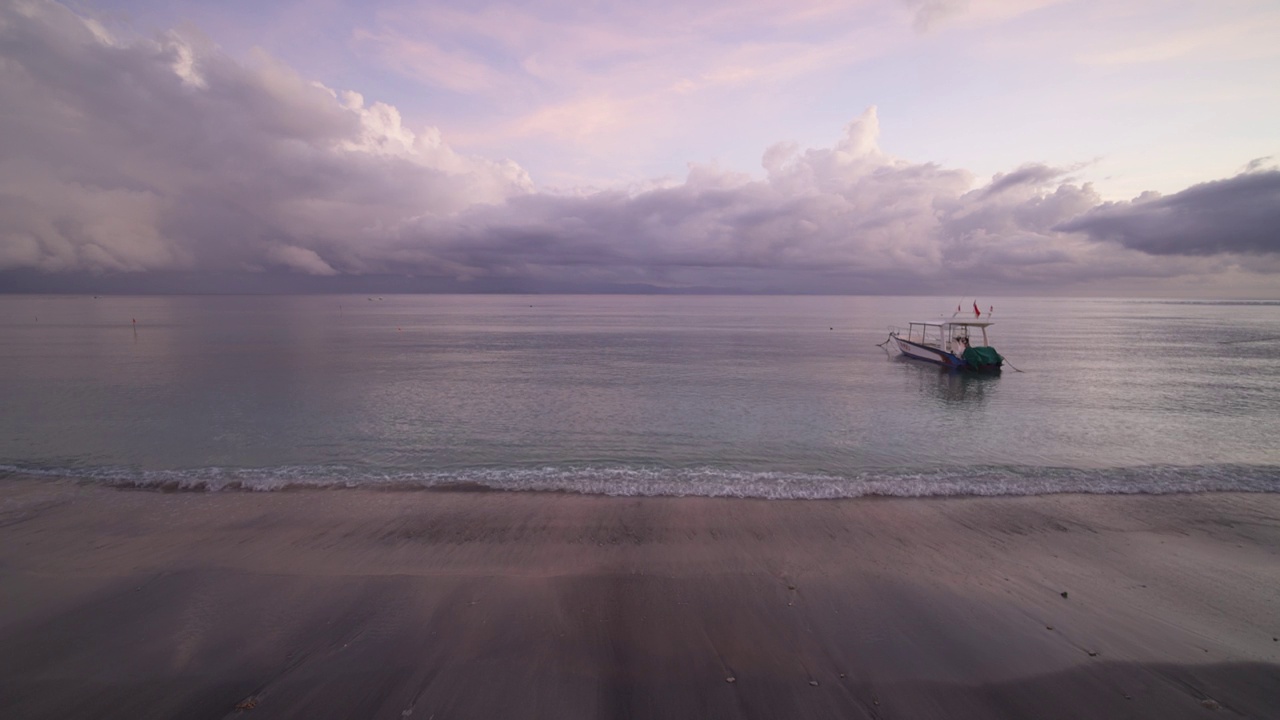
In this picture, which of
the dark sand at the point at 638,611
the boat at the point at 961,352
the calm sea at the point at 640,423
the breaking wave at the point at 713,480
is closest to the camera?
the dark sand at the point at 638,611

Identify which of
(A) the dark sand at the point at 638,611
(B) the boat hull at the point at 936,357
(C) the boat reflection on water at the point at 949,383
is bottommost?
(A) the dark sand at the point at 638,611

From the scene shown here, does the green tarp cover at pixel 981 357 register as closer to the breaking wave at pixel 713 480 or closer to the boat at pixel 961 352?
the boat at pixel 961 352

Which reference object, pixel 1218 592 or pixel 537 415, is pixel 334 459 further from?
pixel 1218 592

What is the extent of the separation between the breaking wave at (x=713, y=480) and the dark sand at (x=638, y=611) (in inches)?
59.1

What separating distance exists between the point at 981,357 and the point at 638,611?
151ft

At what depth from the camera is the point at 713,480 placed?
1691cm

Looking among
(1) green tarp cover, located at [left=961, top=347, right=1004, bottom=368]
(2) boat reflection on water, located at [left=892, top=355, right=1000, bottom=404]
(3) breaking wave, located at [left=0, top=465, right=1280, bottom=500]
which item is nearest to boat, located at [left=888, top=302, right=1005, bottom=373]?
(1) green tarp cover, located at [left=961, top=347, right=1004, bottom=368]

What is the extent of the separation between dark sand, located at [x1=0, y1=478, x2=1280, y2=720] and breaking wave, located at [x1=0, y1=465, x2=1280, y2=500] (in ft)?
4.92

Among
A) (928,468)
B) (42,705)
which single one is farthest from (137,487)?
(928,468)

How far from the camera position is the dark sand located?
7277 mm

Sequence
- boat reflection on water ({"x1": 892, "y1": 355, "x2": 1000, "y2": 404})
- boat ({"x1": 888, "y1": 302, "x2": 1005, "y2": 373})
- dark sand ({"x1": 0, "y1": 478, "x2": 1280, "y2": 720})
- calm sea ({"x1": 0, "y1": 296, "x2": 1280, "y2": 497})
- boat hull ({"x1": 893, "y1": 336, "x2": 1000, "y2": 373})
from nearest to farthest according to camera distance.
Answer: dark sand ({"x1": 0, "y1": 478, "x2": 1280, "y2": 720})
calm sea ({"x1": 0, "y1": 296, "x2": 1280, "y2": 497})
boat reflection on water ({"x1": 892, "y1": 355, "x2": 1000, "y2": 404})
boat ({"x1": 888, "y1": 302, "x2": 1005, "y2": 373})
boat hull ({"x1": 893, "y1": 336, "x2": 1000, "y2": 373})

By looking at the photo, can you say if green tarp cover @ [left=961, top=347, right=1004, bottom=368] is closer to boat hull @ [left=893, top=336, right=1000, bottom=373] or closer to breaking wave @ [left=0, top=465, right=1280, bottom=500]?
boat hull @ [left=893, top=336, right=1000, bottom=373]

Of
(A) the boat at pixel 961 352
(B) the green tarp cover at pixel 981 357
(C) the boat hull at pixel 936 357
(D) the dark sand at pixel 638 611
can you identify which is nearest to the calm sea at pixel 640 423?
(C) the boat hull at pixel 936 357

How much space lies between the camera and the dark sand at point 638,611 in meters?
7.28
